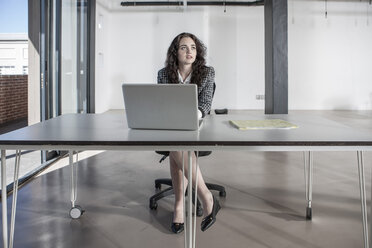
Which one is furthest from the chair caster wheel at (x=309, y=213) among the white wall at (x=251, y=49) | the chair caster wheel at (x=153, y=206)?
the white wall at (x=251, y=49)

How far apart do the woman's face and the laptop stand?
907 millimetres

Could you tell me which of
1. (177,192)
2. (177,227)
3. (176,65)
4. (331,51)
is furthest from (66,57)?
(331,51)

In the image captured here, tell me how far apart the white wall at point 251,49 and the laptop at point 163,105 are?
9307 mm

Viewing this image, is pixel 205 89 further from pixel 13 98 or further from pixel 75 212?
pixel 13 98

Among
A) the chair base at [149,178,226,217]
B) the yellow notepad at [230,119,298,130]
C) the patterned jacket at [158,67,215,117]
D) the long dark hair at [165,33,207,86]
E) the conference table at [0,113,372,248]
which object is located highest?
the long dark hair at [165,33,207,86]

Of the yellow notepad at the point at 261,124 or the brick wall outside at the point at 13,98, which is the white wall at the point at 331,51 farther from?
the yellow notepad at the point at 261,124

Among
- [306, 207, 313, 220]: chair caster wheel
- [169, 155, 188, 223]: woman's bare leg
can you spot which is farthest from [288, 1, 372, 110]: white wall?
[169, 155, 188, 223]: woman's bare leg

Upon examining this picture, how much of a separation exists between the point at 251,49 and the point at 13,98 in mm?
7413

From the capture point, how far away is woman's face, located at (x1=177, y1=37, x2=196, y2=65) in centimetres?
293

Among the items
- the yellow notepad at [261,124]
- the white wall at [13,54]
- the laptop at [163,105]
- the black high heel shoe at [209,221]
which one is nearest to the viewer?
the laptop at [163,105]

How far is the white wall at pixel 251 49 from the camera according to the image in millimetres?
11367

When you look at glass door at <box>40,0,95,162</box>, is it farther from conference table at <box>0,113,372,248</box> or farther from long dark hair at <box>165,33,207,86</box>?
conference table at <box>0,113,372,248</box>

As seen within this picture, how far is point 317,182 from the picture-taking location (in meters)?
4.14

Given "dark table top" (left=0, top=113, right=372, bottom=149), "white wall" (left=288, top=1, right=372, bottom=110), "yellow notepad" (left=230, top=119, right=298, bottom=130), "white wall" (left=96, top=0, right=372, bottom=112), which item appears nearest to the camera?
"dark table top" (left=0, top=113, right=372, bottom=149)
